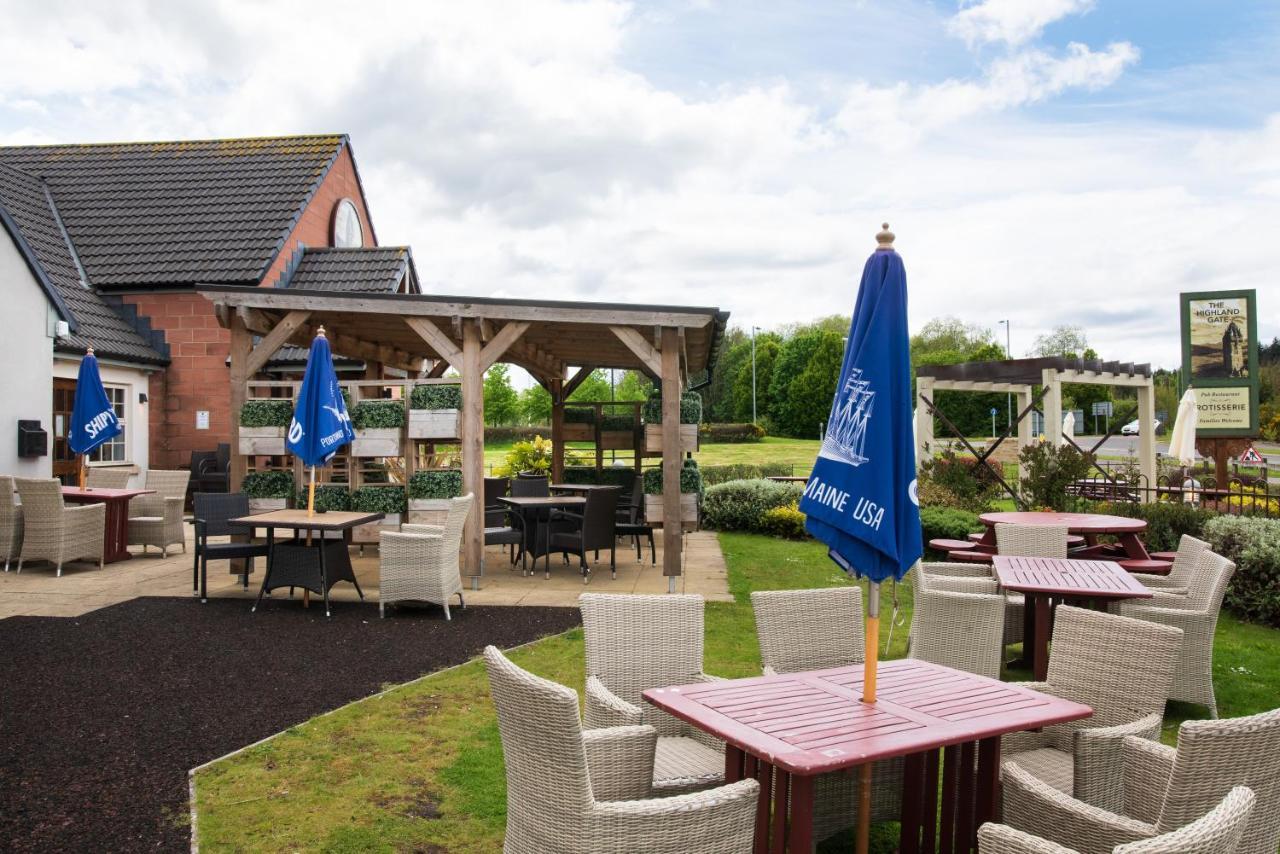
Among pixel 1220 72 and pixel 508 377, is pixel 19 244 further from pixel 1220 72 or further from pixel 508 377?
pixel 508 377

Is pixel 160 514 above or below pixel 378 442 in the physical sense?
below

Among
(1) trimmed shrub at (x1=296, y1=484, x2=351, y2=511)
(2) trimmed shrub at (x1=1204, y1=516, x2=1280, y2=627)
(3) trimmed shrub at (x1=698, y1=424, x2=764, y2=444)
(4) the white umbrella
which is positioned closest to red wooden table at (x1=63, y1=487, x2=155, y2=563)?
(1) trimmed shrub at (x1=296, y1=484, x2=351, y2=511)

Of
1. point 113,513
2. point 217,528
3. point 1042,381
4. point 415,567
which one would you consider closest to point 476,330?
point 415,567

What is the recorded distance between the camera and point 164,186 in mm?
17734

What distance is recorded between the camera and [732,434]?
46.7 meters

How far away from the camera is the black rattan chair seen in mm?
8180

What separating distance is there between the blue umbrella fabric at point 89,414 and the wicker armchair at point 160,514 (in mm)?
922

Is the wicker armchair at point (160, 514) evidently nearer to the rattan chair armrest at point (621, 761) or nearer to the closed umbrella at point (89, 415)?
the closed umbrella at point (89, 415)

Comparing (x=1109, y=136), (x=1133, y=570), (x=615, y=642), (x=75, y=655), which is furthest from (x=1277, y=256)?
(x=75, y=655)

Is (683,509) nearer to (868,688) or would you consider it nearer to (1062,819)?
(868,688)

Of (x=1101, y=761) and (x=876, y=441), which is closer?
(x=876, y=441)

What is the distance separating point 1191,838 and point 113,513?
11082 millimetres

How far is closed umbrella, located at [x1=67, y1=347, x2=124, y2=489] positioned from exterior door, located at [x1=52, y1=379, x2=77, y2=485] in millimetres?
2703

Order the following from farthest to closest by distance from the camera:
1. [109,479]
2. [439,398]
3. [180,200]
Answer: [180,200] < [109,479] < [439,398]
